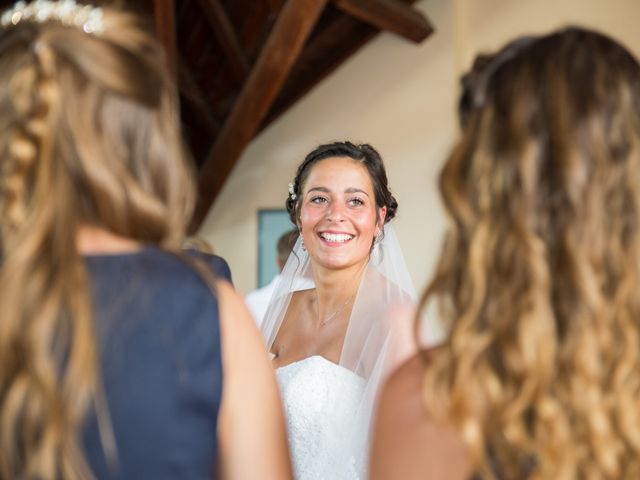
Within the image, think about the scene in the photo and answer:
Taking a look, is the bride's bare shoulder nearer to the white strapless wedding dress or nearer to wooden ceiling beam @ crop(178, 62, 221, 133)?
the white strapless wedding dress

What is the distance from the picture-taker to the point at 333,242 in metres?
2.67

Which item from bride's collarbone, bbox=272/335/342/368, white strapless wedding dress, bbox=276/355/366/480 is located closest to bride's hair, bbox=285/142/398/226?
bride's collarbone, bbox=272/335/342/368

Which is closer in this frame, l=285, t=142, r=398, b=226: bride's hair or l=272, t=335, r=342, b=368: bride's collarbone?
l=272, t=335, r=342, b=368: bride's collarbone

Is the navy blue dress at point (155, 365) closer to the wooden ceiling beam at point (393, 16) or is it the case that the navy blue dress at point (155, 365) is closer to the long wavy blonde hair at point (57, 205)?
the long wavy blonde hair at point (57, 205)

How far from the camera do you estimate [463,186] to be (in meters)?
1.03

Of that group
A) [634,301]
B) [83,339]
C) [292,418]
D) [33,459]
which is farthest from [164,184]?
[292,418]

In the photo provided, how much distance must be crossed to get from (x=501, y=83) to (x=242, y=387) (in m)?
0.56

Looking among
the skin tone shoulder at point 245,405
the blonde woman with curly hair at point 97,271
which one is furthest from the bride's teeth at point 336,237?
the blonde woman with curly hair at point 97,271

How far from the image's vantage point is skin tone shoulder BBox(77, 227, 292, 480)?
3.64 feet

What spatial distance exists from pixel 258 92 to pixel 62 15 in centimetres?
489

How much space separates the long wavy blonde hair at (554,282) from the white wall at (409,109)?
4802mm

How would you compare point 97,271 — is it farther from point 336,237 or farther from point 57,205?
point 336,237

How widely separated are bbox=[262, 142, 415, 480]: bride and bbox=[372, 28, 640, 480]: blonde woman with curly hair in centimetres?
142

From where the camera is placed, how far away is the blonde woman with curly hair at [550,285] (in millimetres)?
977
